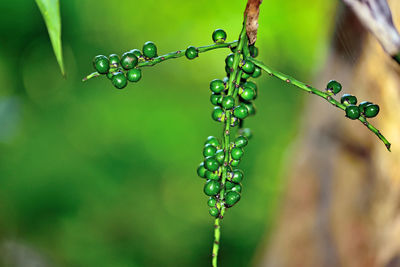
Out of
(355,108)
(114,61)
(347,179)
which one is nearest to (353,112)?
(355,108)

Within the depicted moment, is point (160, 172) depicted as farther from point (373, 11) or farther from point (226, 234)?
point (373, 11)

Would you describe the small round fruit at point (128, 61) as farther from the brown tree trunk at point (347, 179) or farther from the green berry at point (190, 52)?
the brown tree trunk at point (347, 179)

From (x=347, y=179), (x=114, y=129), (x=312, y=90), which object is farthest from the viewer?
(x=114, y=129)

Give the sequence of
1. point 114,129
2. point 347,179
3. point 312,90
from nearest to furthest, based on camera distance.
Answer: point 312,90 < point 347,179 < point 114,129

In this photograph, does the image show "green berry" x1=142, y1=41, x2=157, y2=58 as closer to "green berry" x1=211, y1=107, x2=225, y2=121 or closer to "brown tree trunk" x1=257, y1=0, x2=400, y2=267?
"green berry" x1=211, y1=107, x2=225, y2=121

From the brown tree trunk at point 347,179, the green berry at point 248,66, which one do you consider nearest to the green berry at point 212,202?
the green berry at point 248,66

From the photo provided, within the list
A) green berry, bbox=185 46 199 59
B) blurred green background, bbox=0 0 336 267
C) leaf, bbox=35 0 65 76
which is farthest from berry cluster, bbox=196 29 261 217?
blurred green background, bbox=0 0 336 267

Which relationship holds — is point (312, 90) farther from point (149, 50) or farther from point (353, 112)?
point (149, 50)
